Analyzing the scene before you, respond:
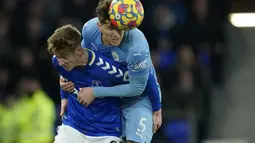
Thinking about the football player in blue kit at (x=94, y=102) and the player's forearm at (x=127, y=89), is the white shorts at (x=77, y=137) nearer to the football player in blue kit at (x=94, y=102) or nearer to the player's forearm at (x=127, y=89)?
the football player in blue kit at (x=94, y=102)

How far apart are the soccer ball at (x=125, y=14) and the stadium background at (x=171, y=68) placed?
5.49 m

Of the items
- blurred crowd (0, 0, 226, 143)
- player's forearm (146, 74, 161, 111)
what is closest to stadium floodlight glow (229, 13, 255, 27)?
blurred crowd (0, 0, 226, 143)

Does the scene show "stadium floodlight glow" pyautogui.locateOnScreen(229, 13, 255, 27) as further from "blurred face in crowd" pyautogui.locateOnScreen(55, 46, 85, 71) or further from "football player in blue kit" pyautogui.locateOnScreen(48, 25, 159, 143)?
"blurred face in crowd" pyautogui.locateOnScreen(55, 46, 85, 71)

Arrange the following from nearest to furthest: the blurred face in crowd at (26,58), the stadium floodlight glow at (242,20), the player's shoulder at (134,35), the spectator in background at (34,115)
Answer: the player's shoulder at (134,35) → the spectator in background at (34,115) → the blurred face in crowd at (26,58) → the stadium floodlight glow at (242,20)

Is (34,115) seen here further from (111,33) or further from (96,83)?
(111,33)

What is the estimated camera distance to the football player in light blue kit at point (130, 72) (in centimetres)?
645

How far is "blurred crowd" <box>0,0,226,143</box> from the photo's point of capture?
12.1 meters

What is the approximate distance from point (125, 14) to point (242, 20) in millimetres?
7944

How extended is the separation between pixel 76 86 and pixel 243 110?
695cm

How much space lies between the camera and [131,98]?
6773 mm

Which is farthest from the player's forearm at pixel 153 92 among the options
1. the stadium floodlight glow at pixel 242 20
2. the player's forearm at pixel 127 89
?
the stadium floodlight glow at pixel 242 20

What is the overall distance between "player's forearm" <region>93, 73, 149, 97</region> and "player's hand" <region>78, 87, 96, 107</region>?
0.04 m

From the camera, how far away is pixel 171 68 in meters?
12.4

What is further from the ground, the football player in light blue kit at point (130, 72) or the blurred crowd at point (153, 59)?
the football player in light blue kit at point (130, 72)
